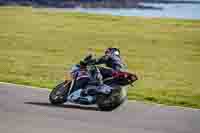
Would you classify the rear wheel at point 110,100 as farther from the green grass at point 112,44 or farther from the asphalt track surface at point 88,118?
the green grass at point 112,44

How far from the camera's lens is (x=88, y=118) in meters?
9.93

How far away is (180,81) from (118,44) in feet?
39.3

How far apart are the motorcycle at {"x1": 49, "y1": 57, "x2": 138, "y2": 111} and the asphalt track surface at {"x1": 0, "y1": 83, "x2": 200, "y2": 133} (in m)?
0.17

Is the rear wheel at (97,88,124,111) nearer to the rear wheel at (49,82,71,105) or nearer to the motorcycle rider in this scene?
the motorcycle rider

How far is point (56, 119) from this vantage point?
980cm

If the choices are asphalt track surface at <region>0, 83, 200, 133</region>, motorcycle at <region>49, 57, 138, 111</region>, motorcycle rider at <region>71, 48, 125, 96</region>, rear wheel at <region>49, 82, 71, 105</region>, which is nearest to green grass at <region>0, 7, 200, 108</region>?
asphalt track surface at <region>0, 83, 200, 133</region>

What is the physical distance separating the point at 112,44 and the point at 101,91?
1744 cm

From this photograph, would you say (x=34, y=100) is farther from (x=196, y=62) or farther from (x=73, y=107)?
(x=196, y=62)

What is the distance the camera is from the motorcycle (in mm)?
10508

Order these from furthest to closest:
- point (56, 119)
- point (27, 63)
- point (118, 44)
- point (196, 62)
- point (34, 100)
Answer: point (118, 44), point (196, 62), point (27, 63), point (34, 100), point (56, 119)

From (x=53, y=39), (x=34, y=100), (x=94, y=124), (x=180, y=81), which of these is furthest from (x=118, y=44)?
(x=94, y=124)

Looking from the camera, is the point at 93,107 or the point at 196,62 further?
the point at 196,62

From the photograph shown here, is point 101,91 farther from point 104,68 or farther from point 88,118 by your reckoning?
point 88,118

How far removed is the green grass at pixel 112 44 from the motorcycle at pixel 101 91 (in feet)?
5.45
